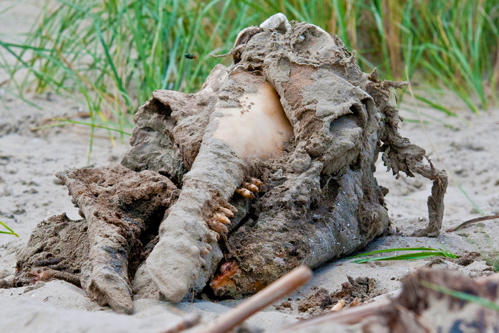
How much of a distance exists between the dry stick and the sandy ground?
0.19 metres

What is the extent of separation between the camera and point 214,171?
6.61 ft

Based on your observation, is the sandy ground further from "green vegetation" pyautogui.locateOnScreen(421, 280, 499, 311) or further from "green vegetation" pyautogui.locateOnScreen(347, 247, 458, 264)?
"green vegetation" pyautogui.locateOnScreen(421, 280, 499, 311)

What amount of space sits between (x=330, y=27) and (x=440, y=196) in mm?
2624

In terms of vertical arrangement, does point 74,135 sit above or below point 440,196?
below

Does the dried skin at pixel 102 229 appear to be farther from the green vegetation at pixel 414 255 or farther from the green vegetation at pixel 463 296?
the green vegetation at pixel 463 296

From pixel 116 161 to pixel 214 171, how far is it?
2036 millimetres

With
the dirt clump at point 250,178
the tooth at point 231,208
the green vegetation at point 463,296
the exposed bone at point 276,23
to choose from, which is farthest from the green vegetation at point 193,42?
the green vegetation at point 463,296

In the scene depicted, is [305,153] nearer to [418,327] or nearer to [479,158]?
[418,327]

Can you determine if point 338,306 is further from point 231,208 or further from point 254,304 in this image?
point 254,304

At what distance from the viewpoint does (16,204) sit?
3.15 metres

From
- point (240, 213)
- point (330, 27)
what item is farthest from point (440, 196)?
point (330, 27)

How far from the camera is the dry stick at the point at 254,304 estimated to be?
113cm

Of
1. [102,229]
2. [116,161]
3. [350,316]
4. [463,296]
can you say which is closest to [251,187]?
[102,229]

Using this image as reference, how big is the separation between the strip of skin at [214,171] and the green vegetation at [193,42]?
1.68m
